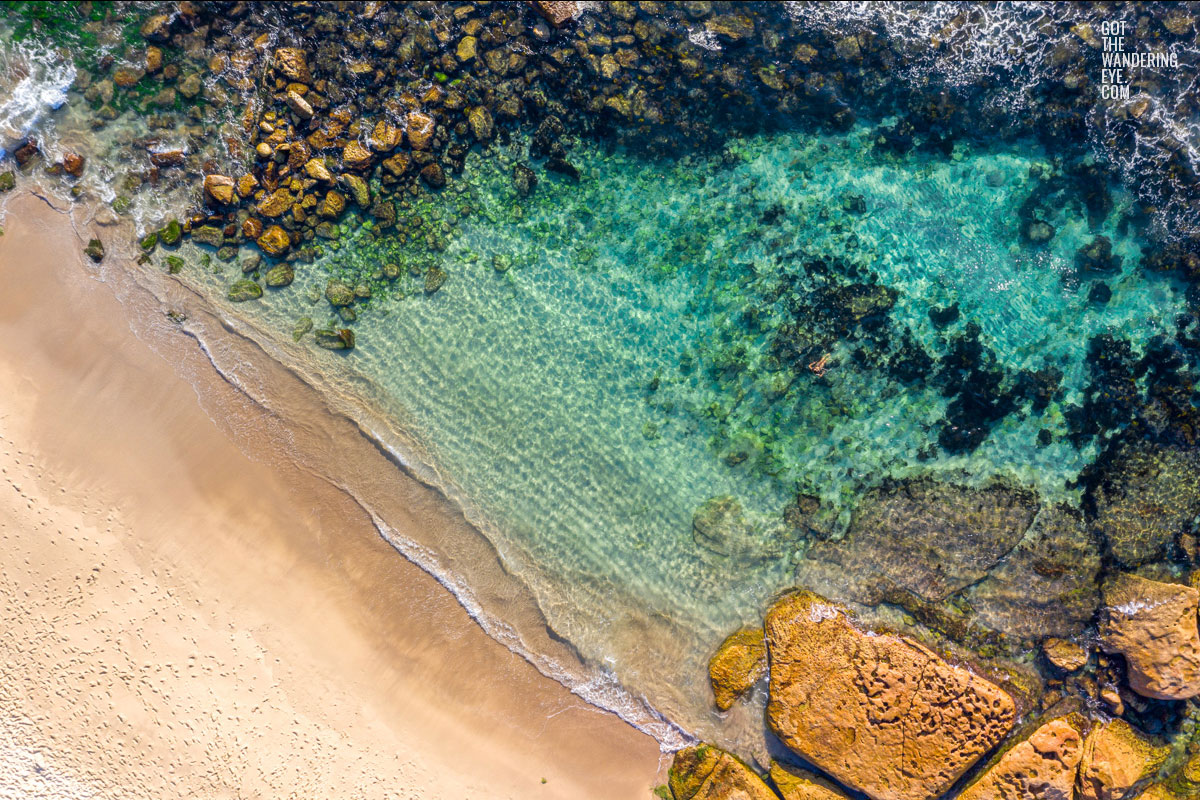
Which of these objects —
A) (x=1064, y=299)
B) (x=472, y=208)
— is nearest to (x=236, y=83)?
(x=472, y=208)

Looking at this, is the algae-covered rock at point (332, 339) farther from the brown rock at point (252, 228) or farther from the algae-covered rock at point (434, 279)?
the brown rock at point (252, 228)

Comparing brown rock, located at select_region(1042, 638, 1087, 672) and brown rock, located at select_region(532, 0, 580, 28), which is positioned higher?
brown rock, located at select_region(532, 0, 580, 28)

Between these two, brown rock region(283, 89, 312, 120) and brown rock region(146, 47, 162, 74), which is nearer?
brown rock region(283, 89, 312, 120)

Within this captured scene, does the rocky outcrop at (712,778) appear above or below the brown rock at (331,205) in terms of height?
below

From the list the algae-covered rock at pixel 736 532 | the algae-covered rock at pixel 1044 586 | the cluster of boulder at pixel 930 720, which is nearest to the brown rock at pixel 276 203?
the algae-covered rock at pixel 736 532

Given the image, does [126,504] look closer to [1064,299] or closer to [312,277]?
[312,277]

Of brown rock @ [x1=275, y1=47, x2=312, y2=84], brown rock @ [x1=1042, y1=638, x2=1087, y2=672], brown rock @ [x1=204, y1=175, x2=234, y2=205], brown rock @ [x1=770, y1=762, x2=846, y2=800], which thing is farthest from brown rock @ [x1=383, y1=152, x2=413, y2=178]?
brown rock @ [x1=1042, y1=638, x2=1087, y2=672]

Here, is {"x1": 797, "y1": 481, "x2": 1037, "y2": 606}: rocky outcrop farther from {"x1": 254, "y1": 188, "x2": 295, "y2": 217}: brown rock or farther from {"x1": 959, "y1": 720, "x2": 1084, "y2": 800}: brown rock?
{"x1": 254, "y1": 188, "x2": 295, "y2": 217}: brown rock
